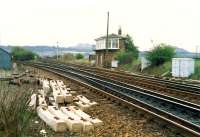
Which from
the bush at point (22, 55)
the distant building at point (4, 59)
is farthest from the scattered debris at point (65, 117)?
the bush at point (22, 55)

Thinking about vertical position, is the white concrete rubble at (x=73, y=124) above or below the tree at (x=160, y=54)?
below

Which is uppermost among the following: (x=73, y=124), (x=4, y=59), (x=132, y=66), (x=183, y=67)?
(x=4, y=59)

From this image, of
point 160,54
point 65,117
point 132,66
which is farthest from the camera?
point 132,66

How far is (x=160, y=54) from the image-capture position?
1850 inches

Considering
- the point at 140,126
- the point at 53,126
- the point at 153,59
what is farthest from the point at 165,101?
the point at 153,59

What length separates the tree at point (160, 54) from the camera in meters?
46.7

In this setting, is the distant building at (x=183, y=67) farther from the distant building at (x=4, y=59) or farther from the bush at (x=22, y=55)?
the bush at (x=22, y=55)

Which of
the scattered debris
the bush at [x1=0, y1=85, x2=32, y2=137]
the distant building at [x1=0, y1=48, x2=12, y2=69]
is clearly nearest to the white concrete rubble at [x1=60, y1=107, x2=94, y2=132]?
the scattered debris

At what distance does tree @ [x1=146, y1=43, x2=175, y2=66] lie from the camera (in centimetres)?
4666

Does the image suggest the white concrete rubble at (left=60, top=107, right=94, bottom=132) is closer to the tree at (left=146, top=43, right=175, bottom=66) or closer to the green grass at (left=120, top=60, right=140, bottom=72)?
the tree at (left=146, top=43, right=175, bottom=66)

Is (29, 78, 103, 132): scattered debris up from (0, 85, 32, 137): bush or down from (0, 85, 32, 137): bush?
down

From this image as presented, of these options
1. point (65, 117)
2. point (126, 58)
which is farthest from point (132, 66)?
point (65, 117)

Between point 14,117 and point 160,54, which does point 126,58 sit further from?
point 14,117

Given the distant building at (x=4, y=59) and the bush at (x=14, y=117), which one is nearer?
the bush at (x=14, y=117)
